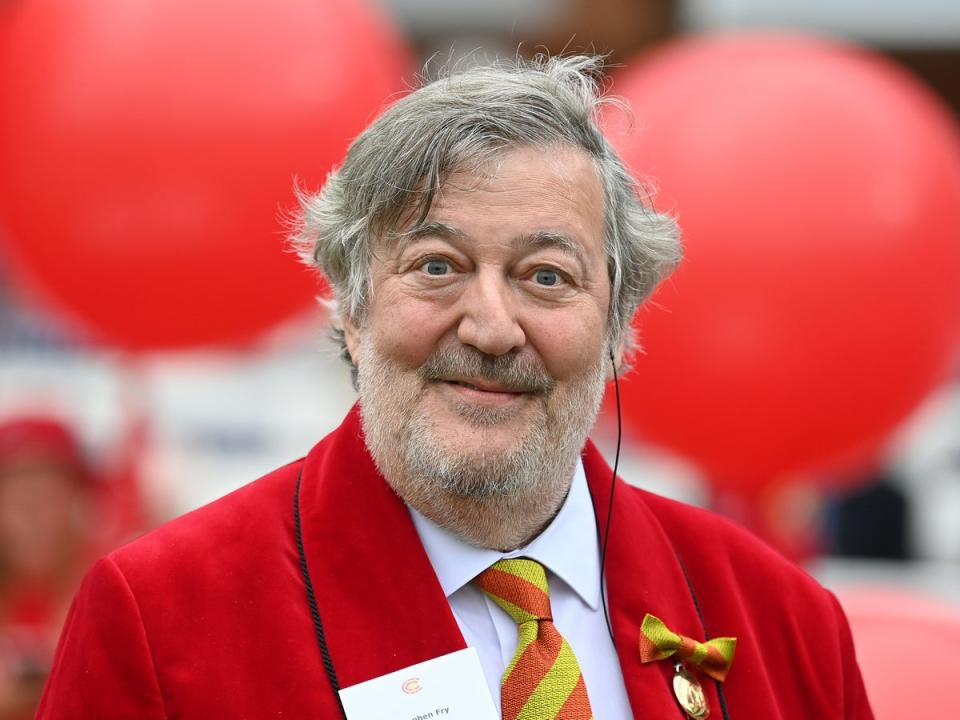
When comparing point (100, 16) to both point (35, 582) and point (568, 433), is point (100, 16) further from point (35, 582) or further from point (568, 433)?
point (568, 433)

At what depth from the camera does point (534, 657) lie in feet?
6.58

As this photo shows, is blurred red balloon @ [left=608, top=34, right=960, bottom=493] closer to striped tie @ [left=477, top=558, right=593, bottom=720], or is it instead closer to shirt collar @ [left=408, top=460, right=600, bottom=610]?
shirt collar @ [left=408, top=460, right=600, bottom=610]

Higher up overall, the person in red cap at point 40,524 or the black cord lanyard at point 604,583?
the person in red cap at point 40,524


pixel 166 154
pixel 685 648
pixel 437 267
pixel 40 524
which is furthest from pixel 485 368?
pixel 40 524

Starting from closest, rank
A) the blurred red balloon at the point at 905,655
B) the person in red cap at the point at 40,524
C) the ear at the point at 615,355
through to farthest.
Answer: the ear at the point at 615,355 < the blurred red balloon at the point at 905,655 < the person in red cap at the point at 40,524

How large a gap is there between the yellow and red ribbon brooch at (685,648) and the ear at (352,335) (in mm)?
529

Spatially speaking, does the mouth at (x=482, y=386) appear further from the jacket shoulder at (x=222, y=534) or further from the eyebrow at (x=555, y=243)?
the jacket shoulder at (x=222, y=534)

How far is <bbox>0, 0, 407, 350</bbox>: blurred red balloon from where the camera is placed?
3393mm

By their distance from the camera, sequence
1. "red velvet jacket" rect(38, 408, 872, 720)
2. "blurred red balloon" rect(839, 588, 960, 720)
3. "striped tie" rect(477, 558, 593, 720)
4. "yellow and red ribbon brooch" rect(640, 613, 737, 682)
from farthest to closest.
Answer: "blurred red balloon" rect(839, 588, 960, 720) → "yellow and red ribbon brooch" rect(640, 613, 737, 682) → "striped tie" rect(477, 558, 593, 720) → "red velvet jacket" rect(38, 408, 872, 720)

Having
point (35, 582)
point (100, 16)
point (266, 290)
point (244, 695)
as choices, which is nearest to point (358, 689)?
point (244, 695)

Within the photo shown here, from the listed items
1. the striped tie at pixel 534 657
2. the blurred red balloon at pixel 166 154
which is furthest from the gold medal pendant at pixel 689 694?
the blurred red balloon at pixel 166 154

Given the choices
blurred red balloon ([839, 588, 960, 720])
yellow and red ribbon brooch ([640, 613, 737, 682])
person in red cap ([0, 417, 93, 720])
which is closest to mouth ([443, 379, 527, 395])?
yellow and red ribbon brooch ([640, 613, 737, 682])

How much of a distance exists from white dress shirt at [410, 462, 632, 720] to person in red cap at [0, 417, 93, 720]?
7.71 feet

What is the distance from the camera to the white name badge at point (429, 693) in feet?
6.25
